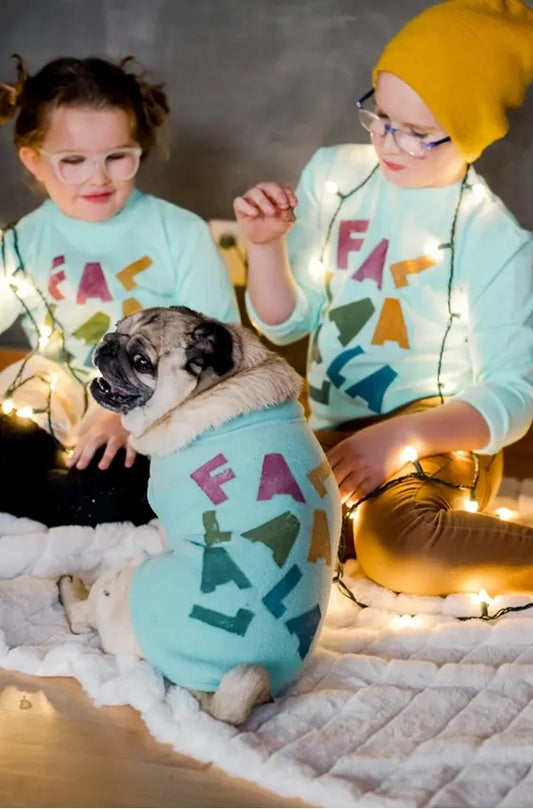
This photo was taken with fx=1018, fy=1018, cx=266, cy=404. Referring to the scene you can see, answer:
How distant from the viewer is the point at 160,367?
1107mm

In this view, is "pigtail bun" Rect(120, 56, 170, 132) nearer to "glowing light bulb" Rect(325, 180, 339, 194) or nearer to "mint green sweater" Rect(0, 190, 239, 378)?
"mint green sweater" Rect(0, 190, 239, 378)

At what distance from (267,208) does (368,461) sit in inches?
14.4

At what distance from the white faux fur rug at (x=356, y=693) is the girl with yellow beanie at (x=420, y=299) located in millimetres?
99

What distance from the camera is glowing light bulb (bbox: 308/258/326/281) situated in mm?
1572

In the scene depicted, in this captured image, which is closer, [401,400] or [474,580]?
[474,580]

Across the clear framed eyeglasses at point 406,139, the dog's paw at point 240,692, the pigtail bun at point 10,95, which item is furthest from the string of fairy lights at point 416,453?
the pigtail bun at point 10,95

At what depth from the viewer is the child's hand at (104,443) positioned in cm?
144

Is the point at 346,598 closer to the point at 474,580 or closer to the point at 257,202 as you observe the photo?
the point at 474,580

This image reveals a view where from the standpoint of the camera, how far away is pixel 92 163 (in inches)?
58.5

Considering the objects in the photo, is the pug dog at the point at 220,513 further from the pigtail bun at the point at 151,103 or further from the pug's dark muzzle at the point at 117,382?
the pigtail bun at the point at 151,103

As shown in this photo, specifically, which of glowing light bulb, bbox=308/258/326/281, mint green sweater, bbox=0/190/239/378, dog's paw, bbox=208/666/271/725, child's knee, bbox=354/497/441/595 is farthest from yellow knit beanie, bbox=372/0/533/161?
dog's paw, bbox=208/666/271/725

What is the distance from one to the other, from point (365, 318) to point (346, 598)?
0.42 metres

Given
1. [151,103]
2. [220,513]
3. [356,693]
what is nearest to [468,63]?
[151,103]

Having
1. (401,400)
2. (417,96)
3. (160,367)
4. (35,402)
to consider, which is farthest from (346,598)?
(417,96)
